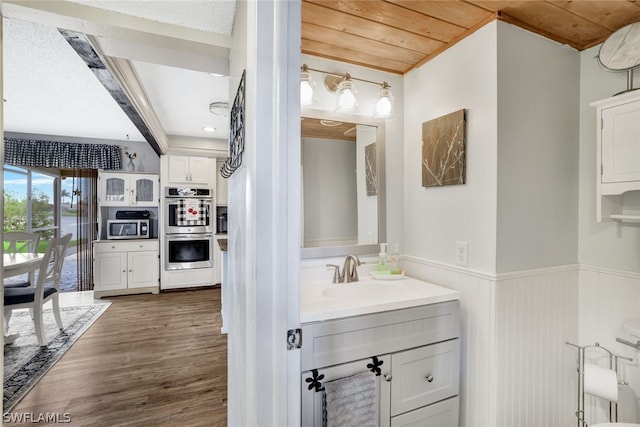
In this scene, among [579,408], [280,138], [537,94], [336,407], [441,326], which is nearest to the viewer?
[280,138]

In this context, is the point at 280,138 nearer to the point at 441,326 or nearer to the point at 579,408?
the point at 441,326

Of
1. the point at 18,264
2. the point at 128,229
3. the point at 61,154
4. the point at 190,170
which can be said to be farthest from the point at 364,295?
the point at 61,154

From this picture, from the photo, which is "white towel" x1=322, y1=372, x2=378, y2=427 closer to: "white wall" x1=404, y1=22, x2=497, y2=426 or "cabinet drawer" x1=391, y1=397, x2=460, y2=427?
"cabinet drawer" x1=391, y1=397, x2=460, y2=427

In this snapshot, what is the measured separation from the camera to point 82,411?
198 centimetres

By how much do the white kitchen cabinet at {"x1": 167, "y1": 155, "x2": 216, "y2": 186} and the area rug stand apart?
6.75ft

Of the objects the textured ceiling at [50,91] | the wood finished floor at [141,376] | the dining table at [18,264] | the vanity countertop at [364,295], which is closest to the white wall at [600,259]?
the vanity countertop at [364,295]

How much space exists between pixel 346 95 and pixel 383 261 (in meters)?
1.02

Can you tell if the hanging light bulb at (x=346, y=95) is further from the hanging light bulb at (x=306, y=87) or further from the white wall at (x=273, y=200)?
the white wall at (x=273, y=200)

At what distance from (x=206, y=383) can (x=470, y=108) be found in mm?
2568

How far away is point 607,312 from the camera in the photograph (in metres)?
1.59

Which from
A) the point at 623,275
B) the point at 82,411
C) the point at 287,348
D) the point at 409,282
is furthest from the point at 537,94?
the point at 82,411

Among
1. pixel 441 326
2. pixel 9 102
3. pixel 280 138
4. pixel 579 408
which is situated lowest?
pixel 579 408

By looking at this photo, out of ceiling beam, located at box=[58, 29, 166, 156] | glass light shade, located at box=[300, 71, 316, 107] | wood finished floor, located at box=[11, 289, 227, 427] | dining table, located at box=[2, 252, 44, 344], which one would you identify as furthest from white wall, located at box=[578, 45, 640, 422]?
dining table, located at box=[2, 252, 44, 344]

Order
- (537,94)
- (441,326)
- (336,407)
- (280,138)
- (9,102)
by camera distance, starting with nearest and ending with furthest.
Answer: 1. (280,138)
2. (336,407)
3. (441,326)
4. (537,94)
5. (9,102)
